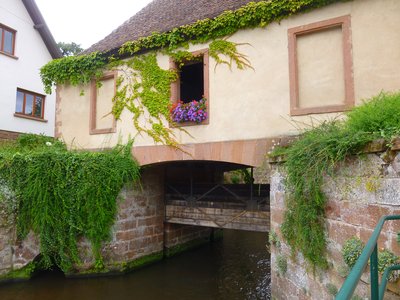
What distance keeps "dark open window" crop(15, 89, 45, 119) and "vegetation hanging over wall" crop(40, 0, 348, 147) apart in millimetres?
5010

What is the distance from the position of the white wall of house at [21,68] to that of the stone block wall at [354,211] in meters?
11.9

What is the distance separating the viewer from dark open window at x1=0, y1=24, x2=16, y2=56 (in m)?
11.9

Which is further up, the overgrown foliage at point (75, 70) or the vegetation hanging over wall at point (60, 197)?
the overgrown foliage at point (75, 70)

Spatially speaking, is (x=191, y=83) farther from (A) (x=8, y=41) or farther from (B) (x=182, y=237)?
(A) (x=8, y=41)

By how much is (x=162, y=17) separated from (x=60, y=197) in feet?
17.1

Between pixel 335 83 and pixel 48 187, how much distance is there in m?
6.32

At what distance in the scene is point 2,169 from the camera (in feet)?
23.0

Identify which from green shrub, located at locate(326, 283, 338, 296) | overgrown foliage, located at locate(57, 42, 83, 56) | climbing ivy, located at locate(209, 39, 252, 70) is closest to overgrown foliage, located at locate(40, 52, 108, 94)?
climbing ivy, located at locate(209, 39, 252, 70)

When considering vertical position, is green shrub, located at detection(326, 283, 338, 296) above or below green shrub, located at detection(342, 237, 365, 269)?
below

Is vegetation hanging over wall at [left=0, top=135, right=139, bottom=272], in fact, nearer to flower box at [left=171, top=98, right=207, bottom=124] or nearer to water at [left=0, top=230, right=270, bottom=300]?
water at [left=0, top=230, right=270, bottom=300]

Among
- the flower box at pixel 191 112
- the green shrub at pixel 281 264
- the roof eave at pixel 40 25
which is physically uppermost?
the roof eave at pixel 40 25

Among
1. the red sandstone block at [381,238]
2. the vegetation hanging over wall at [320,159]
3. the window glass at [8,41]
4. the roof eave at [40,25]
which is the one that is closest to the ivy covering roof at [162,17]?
the vegetation hanging over wall at [320,159]

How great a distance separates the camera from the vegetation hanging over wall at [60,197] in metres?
6.98

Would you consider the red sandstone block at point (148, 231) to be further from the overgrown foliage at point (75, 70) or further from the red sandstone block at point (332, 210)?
the red sandstone block at point (332, 210)
